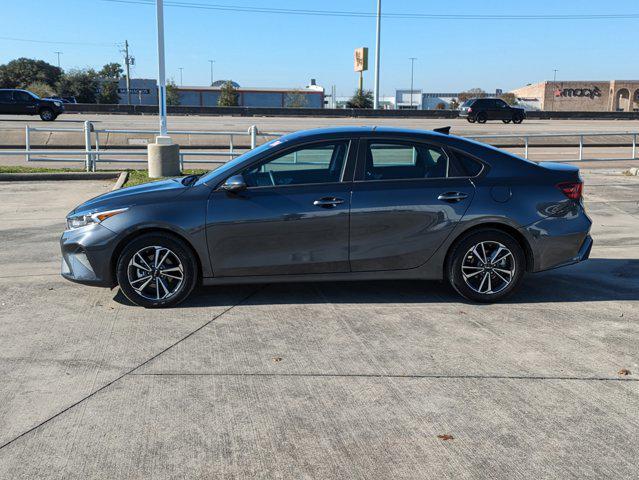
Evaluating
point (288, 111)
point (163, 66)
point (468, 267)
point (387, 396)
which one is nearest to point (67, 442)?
point (387, 396)

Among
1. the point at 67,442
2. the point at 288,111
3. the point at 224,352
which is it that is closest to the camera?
the point at 67,442

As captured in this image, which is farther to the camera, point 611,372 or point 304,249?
point 304,249

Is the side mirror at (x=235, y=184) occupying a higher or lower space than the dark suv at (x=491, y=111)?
lower

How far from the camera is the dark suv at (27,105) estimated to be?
36.0 meters

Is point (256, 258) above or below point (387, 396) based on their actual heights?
above

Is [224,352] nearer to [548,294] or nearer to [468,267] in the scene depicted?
[468,267]

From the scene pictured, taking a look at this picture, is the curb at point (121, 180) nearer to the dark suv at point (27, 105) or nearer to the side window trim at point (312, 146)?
the side window trim at point (312, 146)

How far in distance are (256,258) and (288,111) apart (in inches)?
1769

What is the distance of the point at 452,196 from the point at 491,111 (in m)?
38.0

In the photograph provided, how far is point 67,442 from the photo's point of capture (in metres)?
3.68

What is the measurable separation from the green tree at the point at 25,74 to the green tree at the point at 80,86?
4.75 metres

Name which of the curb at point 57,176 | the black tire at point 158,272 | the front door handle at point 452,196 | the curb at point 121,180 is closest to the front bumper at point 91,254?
the black tire at point 158,272

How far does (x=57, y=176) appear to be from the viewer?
14.9 metres

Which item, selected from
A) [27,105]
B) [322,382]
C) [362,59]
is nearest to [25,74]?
[362,59]
